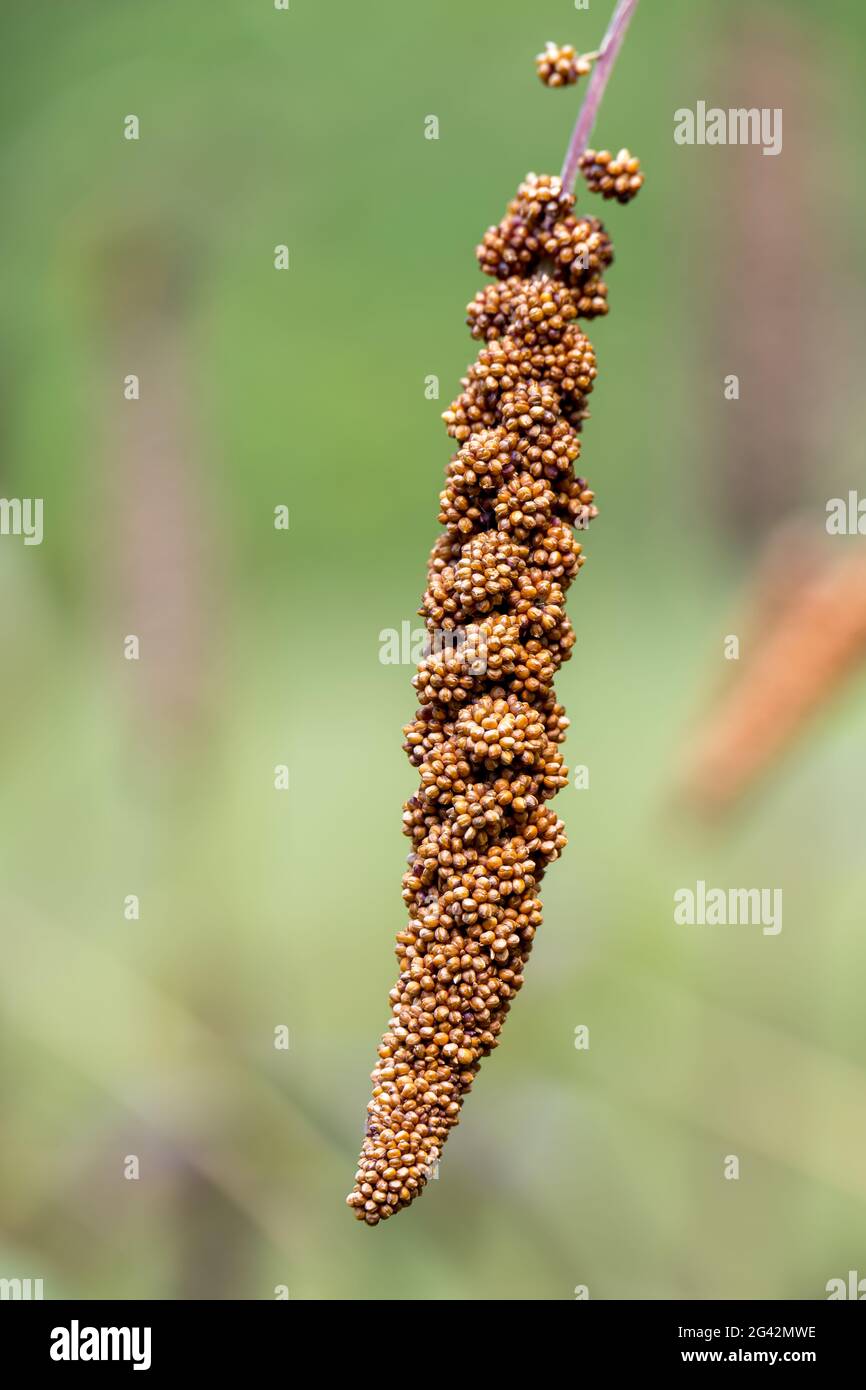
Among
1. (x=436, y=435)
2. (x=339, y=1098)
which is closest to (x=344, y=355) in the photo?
(x=436, y=435)

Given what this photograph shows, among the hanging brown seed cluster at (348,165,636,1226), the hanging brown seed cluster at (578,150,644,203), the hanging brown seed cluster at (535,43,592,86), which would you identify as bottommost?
the hanging brown seed cluster at (348,165,636,1226)

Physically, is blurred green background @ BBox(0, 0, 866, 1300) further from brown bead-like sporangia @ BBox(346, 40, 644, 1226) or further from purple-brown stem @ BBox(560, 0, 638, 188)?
purple-brown stem @ BBox(560, 0, 638, 188)

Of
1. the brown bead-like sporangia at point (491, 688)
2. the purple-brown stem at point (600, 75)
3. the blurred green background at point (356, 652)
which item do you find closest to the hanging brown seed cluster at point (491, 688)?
the brown bead-like sporangia at point (491, 688)

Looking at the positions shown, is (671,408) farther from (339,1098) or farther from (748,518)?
(339,1098)

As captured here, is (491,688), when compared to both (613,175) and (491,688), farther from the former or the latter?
(613,175)

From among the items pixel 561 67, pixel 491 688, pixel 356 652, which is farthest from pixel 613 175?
pixel 356 652

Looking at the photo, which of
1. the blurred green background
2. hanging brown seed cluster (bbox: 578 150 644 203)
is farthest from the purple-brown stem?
the blurred green background

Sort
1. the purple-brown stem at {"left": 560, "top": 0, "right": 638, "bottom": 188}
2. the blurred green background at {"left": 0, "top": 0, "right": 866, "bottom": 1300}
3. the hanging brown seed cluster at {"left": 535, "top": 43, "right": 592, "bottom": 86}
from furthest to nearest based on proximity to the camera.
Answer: the blurred green background at {"left": 0, "top": 0, "right": 866, "bottom": 1300} < the hanging brown seed cluster at {"left": 535, "top": 43, "right": 592, "bottom": 86} < the purple-brown stem at {"left": 560, "top": 0, "right": 638, "bottom": 188}
